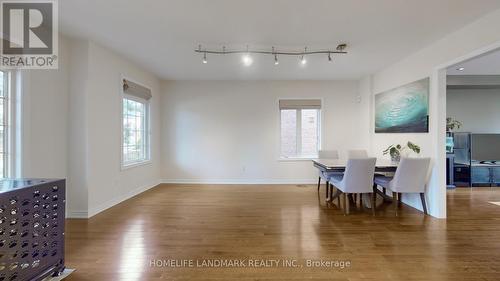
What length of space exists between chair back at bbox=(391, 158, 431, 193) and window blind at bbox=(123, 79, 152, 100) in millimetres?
4748

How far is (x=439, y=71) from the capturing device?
138 inches

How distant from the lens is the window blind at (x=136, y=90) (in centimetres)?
446

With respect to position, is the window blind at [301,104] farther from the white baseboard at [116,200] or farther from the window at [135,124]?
the white baseboard at [116,200]

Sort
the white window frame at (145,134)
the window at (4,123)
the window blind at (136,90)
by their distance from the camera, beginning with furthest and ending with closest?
1. the window blind at (136,90)
2. the white window frame at (145,134)
3. the window at (4,123)

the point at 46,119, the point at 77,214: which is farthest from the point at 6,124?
the point at 77,214

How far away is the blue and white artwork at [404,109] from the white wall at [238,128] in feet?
3.61

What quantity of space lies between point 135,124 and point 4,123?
7.90ft

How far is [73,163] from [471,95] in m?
8.80

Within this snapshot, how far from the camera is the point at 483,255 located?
240 centimetres

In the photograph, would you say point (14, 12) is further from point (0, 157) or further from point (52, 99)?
point (0, 157)

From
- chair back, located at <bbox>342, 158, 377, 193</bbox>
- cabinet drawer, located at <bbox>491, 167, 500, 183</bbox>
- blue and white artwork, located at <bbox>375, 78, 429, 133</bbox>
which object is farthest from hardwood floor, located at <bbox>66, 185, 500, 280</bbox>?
cabinet drawer, located at <bbox>491, 167, 500, 183</bbox>

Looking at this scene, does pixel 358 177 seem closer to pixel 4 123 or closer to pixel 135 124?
pixel 135 124

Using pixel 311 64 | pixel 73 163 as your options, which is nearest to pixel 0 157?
pixel 73 163

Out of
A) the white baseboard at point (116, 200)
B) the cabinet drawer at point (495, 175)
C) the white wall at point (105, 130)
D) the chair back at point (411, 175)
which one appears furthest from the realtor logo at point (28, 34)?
the cabinet drawer at point (495, 175)
